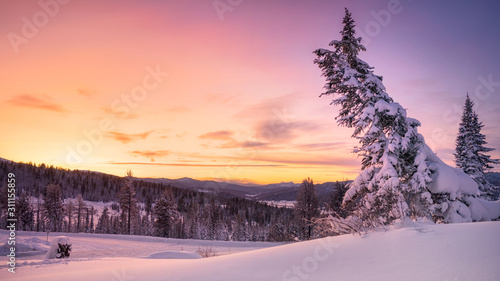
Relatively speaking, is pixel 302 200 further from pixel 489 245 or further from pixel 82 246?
pixel 489 245

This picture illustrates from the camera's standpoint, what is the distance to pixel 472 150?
2342cm

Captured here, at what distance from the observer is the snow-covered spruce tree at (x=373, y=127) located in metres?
10.4

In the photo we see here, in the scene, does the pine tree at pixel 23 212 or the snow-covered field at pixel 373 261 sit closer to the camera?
the snow-covered field at pixel 373 261

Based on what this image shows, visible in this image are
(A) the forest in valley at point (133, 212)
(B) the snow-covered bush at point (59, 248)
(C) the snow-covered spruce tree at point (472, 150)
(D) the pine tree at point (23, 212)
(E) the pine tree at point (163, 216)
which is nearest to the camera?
(B) the snow-covered bush at point (59, 248)

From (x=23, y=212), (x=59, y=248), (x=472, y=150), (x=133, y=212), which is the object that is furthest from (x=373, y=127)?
(x=23, y=212)

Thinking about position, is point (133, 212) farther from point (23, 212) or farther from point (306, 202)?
point (23, 212)

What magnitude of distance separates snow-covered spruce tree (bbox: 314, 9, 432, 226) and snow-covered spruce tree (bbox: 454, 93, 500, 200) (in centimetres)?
1677

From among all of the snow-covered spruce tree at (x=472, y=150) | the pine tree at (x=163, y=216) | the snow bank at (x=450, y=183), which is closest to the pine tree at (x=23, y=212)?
the pine tree at (x=163, y=216)

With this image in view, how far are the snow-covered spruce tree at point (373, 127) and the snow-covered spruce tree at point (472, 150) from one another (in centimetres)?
1677

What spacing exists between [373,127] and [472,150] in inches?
748

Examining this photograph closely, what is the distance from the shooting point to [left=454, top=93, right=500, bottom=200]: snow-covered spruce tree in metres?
23.0

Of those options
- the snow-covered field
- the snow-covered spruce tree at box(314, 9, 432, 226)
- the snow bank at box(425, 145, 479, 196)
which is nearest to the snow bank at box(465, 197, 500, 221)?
the snow bank at box(425, 145, 479, 196)

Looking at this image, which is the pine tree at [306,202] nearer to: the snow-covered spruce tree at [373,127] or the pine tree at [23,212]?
the snow-covered spruce tree at [373,127]

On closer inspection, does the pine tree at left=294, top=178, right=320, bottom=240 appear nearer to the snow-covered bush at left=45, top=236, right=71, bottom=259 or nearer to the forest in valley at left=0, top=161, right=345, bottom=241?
the forest in valley at left=0, top=161, right=345, bottom=241
